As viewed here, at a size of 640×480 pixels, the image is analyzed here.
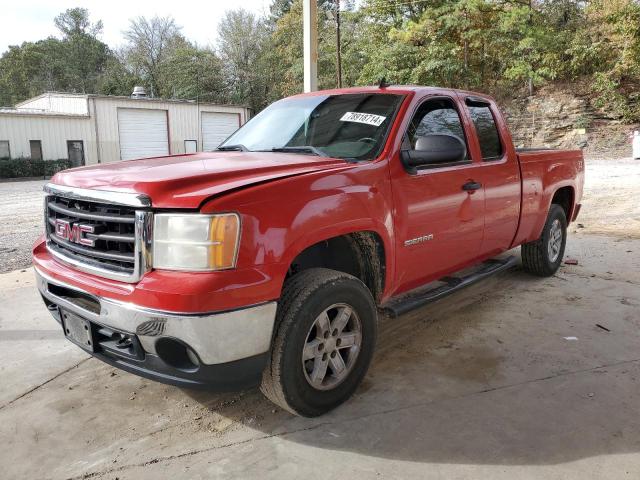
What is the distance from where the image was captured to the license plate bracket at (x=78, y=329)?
273cm

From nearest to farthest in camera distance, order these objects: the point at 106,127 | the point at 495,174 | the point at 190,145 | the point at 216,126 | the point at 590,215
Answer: the point at 495,174 → the point at 590,215 → the point at 106,127 → the point at 190,145 → the point at 216,126

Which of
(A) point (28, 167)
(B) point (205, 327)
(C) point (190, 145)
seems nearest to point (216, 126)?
(C) point (190, 145)

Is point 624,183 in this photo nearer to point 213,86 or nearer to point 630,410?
point 630,410

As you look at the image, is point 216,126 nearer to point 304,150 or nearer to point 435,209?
point 304,150

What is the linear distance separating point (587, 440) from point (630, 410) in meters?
0.47

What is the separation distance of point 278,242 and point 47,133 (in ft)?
98.6

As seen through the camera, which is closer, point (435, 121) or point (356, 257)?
point (356, 257)

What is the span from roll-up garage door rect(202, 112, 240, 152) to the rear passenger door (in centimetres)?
3045

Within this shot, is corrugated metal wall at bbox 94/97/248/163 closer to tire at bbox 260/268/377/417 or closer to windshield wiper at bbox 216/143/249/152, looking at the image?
windshield wiper at bbox 216/143/249/152

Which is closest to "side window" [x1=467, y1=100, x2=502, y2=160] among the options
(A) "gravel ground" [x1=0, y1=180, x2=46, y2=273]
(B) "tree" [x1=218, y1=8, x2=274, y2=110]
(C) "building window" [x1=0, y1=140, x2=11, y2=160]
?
(A) "gravel ground" [x1=0, y1=180, x2=46, y2=273]

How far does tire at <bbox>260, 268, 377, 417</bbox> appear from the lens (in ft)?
8.67

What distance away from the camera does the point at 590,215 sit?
31.8ft

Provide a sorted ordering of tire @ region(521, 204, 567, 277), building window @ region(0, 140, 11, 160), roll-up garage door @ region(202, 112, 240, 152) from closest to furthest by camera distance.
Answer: tire @ region(521, 204, 567, 277) < building window @ region(0, 140, 11, 160) < roll-up garage door @ region(202, 112, 240, 152)

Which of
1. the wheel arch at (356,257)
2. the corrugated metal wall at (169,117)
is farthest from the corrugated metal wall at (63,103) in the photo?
the wheel arch at (356,257)
